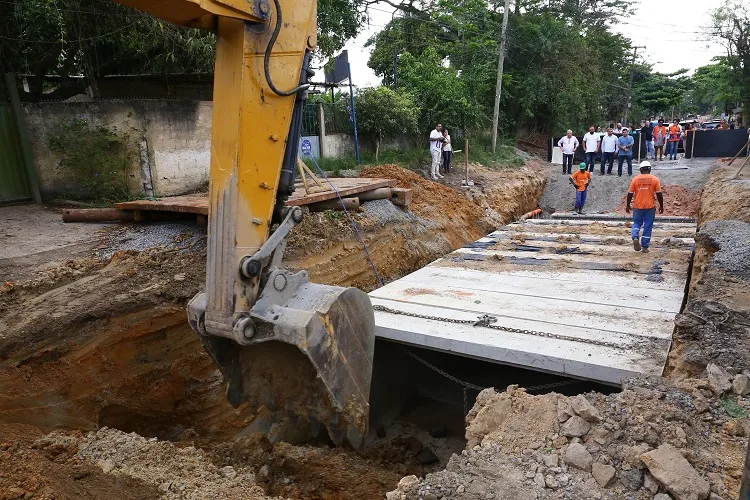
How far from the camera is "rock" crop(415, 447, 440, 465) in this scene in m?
5.51

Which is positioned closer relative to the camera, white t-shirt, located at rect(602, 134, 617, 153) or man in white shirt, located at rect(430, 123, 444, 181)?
man in white shirt, located at rect(430, 123, 444, 181)

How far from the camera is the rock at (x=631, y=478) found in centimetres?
266

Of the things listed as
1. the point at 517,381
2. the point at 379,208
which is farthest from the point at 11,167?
the point at 517,381

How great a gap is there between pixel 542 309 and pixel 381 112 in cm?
906

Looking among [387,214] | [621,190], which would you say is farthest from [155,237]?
[621,190]

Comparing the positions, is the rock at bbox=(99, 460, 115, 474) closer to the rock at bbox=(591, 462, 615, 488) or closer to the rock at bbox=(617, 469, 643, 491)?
the rock at bbox=(591, 462, 615, 488)

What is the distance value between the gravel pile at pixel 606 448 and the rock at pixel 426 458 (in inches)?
88.0

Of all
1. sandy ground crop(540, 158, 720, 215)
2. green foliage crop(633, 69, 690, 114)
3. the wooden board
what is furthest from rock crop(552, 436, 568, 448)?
green foliage crop(633, 69, 690, 114)

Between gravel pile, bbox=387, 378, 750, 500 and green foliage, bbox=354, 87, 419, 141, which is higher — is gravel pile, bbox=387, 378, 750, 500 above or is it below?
below

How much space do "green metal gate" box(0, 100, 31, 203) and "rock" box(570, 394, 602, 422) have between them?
27.2 feet

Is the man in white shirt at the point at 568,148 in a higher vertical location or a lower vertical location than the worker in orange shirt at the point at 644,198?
higher

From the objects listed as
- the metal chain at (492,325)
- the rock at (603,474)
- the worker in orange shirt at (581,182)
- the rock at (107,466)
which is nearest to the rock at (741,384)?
the rock at (603,474)

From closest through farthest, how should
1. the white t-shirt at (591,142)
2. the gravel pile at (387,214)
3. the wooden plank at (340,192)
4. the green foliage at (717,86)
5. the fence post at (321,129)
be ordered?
the wooden plank at (340,192)
the gravel pile at (387,214)
the fence post at (321,129)
the white t-shirt at (591,142)
the green foliage at (717,86)

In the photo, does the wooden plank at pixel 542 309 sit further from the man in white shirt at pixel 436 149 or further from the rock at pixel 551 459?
the man in white shirt at pixel 436 149
